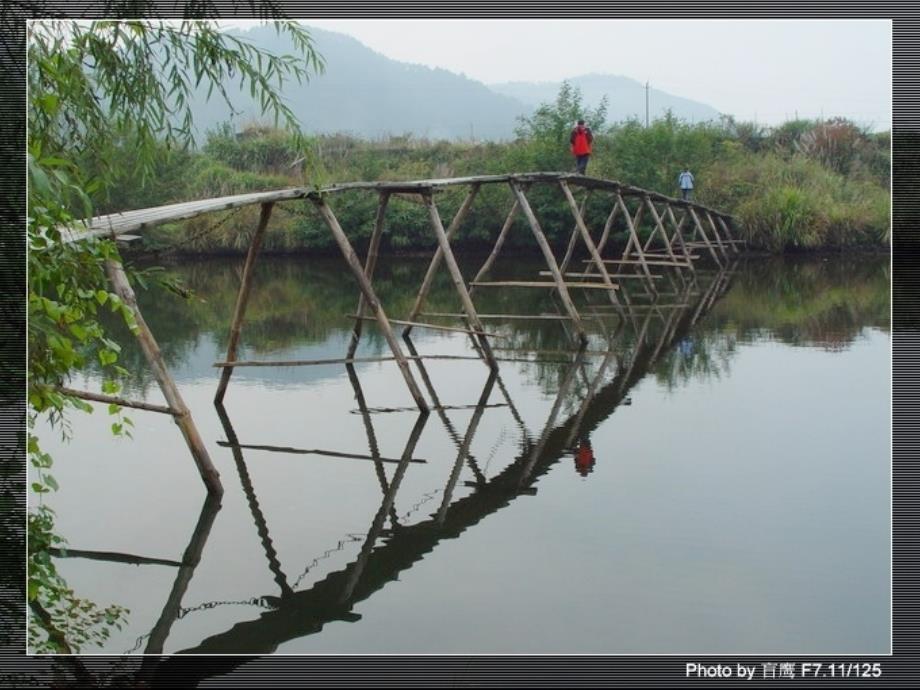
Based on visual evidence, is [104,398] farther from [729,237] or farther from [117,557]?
[729,237]

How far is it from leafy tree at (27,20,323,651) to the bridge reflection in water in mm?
585

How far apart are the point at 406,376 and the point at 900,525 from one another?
14.4 ft

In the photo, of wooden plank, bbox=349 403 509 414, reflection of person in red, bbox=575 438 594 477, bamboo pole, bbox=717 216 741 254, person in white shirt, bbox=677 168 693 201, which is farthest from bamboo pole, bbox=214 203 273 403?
bamboo pole, bbox=717 216 741 254

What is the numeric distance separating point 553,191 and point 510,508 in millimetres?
19099

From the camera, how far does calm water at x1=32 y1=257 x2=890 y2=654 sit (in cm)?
489

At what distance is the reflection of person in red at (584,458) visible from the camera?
726cm

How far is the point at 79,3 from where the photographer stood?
200 inches

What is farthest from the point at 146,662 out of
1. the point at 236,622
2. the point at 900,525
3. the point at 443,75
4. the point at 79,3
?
the point at 443,75

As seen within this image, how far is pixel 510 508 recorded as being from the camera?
654 centimetres

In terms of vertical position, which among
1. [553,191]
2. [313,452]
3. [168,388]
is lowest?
[313,452]

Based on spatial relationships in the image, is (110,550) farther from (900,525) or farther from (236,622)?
(900,525)

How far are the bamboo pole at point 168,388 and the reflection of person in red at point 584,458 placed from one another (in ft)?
7.46

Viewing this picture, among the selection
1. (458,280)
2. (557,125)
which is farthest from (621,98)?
(458,280)

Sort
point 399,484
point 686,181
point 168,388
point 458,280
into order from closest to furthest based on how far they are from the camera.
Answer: point 168,388
point 399,484
point 458,280
point 686,181
